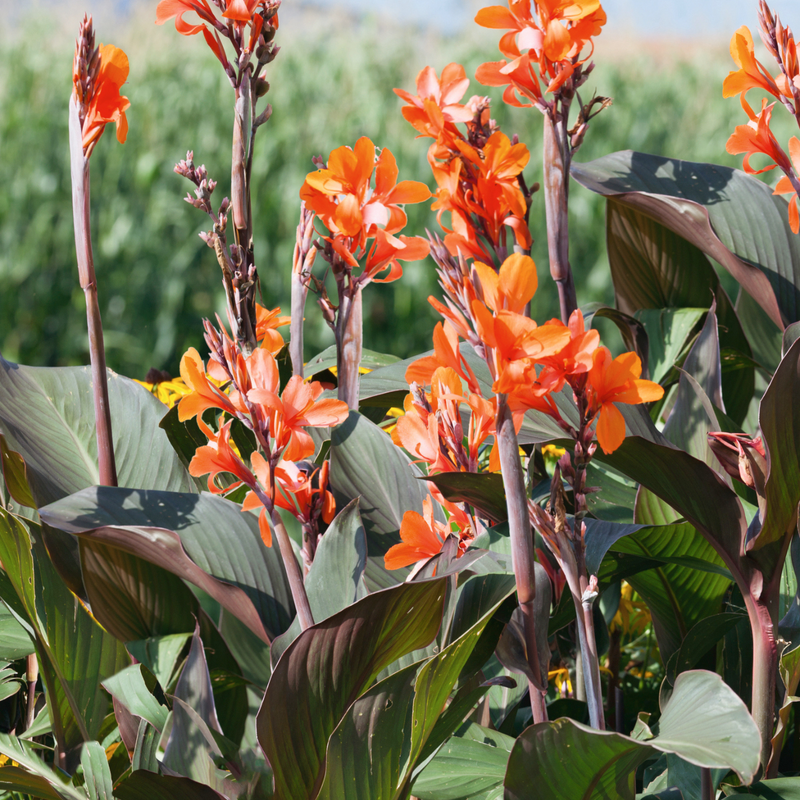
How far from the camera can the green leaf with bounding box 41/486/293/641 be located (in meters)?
0.63

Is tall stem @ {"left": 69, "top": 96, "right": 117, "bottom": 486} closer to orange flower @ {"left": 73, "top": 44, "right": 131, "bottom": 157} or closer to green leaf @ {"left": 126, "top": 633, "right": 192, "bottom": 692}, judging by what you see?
orange flower @ {"left": 73, "top": 44, "right": 131, "bottom": 157}

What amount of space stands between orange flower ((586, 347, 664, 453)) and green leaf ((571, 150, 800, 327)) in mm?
516

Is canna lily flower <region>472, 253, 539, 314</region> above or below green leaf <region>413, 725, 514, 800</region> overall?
above

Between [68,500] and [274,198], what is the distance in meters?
3.84

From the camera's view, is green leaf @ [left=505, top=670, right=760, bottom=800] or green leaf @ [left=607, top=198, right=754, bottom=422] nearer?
green leaf @ [left=505, top=670, right=760, bottom=800]

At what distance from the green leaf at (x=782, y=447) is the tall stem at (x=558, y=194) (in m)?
0.30

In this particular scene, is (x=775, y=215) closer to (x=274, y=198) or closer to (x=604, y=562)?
(x=604, y=562)

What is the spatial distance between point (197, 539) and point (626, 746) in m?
0.40

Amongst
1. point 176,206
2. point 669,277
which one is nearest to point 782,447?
point 669,277

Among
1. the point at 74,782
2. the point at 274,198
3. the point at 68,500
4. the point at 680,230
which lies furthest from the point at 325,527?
the point at 274,198

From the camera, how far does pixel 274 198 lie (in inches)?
170

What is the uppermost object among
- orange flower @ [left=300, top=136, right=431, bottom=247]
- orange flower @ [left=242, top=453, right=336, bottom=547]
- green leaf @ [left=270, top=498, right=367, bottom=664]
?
orange flower @ [left=300, top=136, right=431, bottom=247]

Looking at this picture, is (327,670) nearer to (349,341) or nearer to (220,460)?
(220,460)

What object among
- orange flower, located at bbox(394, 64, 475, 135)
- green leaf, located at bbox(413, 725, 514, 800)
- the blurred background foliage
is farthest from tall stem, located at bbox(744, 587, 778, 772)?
the blurred background foliage
